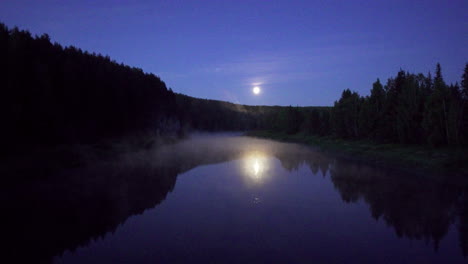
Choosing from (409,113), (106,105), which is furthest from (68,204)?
(409,113)

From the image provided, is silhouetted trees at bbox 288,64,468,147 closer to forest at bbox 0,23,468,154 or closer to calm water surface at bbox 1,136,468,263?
forest at bbox 0,23,468,154

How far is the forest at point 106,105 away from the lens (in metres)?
33.3

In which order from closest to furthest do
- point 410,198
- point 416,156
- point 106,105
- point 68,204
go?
1. point 68,204
2. point 410,198
3. point 416,156
4. point 106,105

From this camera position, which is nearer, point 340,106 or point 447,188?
point 447,188

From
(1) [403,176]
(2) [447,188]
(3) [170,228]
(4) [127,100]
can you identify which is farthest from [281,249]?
(4) [127,100]

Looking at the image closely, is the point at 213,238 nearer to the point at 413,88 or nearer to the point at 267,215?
the point at 267,215

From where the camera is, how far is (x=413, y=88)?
49000 millimetres

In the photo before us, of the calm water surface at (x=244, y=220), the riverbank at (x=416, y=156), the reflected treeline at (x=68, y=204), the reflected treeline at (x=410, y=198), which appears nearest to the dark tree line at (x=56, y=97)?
the reflected treeline at (x=68, y=204)

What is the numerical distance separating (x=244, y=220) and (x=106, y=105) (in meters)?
47.9

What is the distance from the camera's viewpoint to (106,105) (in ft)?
186

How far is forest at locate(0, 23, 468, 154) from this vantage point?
33312 millimetres

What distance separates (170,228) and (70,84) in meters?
38.4

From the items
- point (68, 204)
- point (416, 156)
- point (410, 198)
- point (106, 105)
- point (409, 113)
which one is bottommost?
point (410, 198)

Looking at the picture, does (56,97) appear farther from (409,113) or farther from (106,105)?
(409,113)
